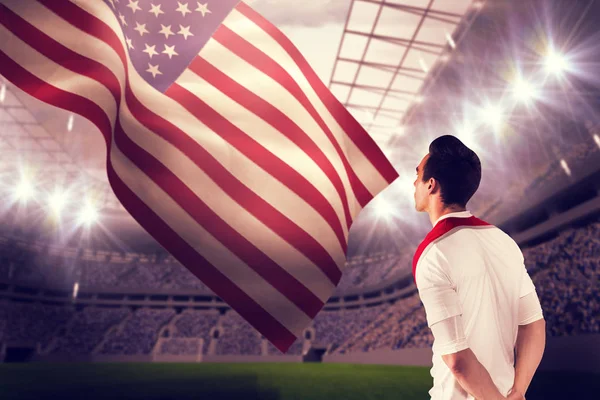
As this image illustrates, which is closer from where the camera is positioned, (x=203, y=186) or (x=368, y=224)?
(x=203, y=186)

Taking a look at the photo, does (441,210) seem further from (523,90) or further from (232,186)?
(523,90)

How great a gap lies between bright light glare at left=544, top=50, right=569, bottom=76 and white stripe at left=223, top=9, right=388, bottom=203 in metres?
17.1

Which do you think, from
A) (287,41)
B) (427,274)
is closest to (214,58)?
(287,41)

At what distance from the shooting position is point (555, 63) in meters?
17.1

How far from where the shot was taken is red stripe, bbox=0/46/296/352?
2.75m

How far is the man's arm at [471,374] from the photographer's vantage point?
135cm

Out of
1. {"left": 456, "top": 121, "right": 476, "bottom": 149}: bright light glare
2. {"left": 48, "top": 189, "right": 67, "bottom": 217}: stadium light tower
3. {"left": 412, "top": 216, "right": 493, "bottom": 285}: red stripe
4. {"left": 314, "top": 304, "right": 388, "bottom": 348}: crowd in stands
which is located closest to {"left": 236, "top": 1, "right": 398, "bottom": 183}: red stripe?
{"left": 412, "top": 216, "right": 493, "bottom": 285}: red stripe

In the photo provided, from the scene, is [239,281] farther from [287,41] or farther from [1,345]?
[1,345]

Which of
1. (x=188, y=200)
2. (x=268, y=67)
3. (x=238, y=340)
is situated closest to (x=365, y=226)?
(x=238, y=340)

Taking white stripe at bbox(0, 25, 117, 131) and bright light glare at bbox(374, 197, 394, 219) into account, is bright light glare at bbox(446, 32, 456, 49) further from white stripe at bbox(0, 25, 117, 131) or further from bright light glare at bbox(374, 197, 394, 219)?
bright light glare at bbox(374, 197, 394, 219)

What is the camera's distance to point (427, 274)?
1424mm

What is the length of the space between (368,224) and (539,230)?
2230cm

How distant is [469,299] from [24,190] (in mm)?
37447

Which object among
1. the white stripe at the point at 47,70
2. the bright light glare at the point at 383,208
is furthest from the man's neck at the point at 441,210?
the bright light glare at the point at 383,208
